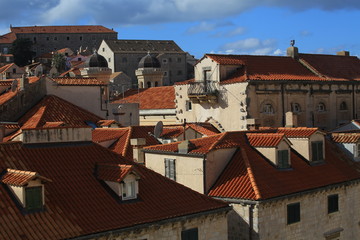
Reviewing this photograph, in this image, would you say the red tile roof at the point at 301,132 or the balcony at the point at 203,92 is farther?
the balcony at the point at 203,92

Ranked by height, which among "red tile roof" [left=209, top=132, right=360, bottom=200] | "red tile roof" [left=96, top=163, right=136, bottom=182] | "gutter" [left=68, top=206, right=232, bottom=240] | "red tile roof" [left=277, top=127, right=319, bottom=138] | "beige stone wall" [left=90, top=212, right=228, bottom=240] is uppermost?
A: "red tile roof" [left=277, top=127, right=319, bottom=138]

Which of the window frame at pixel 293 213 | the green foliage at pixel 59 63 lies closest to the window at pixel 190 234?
the window frame at pixel 293 213

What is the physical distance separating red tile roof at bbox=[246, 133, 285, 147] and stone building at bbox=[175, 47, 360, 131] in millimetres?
10362

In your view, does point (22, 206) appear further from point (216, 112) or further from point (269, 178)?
point (216, 112)

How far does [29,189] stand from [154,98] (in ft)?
→ 126

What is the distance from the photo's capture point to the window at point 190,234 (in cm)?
1803

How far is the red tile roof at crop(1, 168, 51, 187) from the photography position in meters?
15.4

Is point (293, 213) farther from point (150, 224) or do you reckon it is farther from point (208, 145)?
point (150, 224)

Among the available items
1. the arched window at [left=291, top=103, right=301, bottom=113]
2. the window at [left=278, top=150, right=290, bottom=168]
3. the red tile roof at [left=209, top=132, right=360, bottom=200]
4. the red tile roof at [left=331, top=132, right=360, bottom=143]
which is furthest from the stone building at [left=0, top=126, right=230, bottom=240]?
the arched window at [left=291, top=103, right=301, bottom=113]

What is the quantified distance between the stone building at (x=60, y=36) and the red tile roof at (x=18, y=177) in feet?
479

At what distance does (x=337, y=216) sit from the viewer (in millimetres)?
25000

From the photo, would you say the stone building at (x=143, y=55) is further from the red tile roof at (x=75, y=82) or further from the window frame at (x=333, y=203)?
the window frame at (x=333, y=203)

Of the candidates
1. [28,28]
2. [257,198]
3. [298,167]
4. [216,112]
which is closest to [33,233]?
[257,198]

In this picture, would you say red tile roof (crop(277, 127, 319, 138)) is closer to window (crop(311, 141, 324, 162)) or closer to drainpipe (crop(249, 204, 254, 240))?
window (crop(311, 141, 324, 162))
